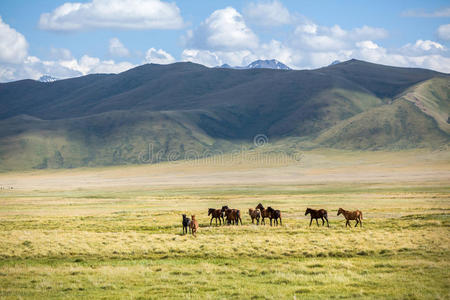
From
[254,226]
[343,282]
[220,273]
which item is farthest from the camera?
[254,226]

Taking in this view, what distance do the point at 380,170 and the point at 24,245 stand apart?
153 m

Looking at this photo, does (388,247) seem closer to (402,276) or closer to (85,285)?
(402,276)

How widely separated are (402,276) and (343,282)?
2772 mm

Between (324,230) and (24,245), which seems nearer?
(24,245)

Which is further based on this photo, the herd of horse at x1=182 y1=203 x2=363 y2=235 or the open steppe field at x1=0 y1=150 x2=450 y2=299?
the herd of horse at x1=182 y1=203 x2=363 y2=235

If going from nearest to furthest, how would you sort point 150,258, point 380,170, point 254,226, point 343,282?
point 343,282, point 150,258, point 254,226, point 380,170

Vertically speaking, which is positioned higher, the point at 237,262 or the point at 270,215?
the point at 270,215

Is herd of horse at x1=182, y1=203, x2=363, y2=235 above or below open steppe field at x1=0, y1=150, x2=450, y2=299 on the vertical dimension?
above

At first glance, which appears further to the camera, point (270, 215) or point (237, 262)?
point (270, 215)

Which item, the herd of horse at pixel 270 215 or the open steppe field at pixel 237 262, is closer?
the open steppe field at pixel 237 262

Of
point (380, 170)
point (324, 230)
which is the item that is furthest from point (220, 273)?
point (380, 170)

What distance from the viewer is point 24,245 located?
29266 millimetres

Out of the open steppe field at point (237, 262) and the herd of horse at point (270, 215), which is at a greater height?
the herd of horse at point (270, 215)

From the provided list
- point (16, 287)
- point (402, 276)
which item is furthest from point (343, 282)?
point (16, 287)
